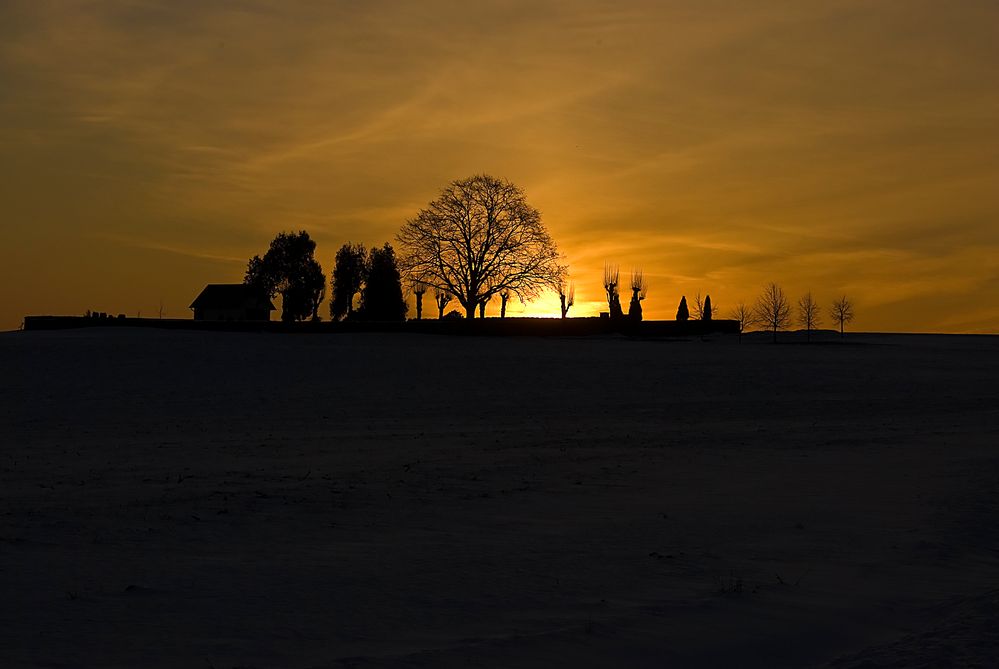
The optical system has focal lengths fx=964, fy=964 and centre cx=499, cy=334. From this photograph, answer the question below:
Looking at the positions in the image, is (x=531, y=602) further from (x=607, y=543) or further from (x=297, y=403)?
(x=297, y=403)

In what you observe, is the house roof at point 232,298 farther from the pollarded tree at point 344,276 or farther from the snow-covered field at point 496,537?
the snow-covered field at point 496,537

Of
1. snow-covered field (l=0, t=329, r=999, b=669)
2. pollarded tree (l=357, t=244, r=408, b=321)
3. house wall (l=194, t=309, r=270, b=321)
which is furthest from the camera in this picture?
house wall (l=194, t=309, r=270, b=321)

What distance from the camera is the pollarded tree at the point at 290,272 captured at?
118m

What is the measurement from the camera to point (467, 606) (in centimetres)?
777

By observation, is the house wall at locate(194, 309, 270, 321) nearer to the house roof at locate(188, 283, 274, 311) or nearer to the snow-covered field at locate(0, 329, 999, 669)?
the house roof at locate(188, 283, 274, 311)

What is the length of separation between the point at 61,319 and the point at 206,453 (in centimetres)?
5342

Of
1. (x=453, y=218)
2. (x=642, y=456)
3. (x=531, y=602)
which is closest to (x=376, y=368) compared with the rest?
(x=642, y=456)

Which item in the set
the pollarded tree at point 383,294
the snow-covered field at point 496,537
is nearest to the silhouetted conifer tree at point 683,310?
the pollarded tree at point 383,294

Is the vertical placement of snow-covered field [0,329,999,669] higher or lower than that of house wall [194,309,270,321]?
lower

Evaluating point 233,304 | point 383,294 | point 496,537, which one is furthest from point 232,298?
point 496,537

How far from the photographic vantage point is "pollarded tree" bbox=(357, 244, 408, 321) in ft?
362

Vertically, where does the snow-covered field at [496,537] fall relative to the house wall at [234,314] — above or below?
below

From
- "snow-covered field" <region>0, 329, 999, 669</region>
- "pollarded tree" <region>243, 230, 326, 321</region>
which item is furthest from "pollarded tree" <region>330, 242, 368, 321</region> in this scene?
"snow-covered field" <region>0, 329, 999, 669</region>

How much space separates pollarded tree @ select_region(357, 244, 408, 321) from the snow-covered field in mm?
83625
